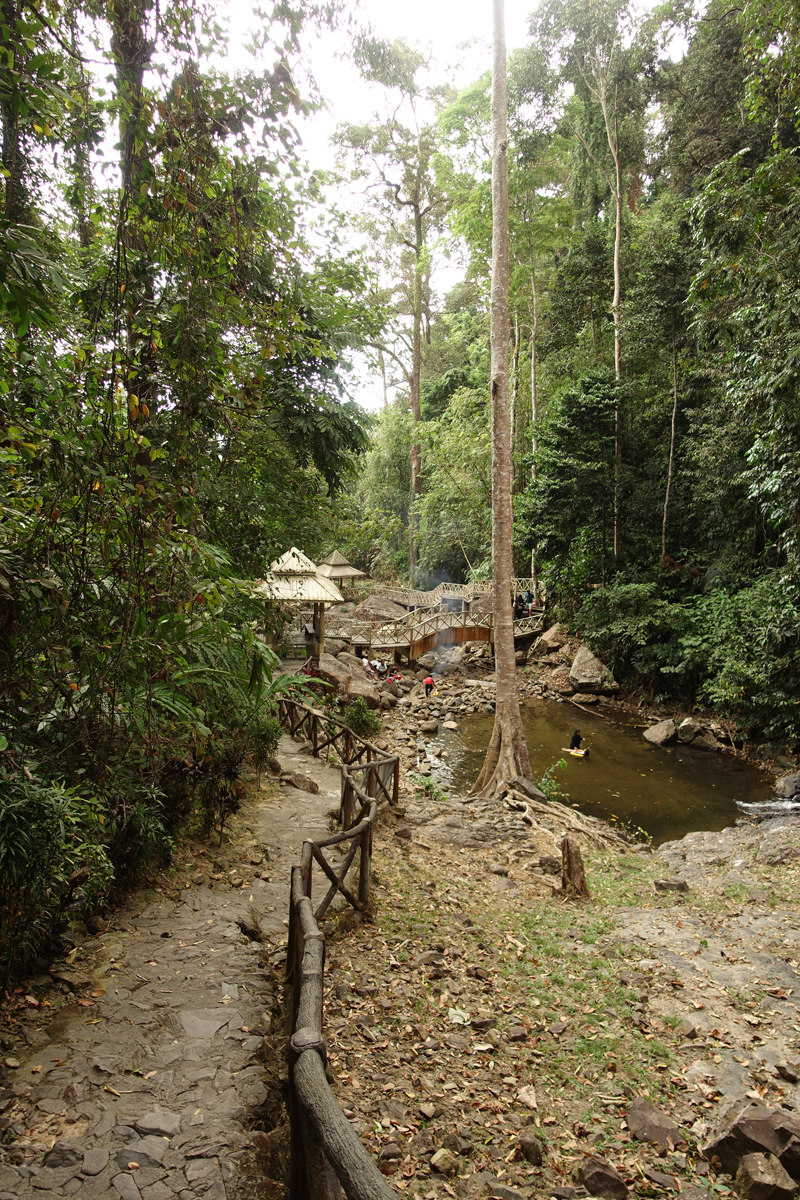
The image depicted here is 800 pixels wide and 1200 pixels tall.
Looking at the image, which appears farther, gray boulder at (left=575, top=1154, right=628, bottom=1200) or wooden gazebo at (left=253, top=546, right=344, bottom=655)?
wooden gazebo at (left=253, top=546, right=344, bottom=655)

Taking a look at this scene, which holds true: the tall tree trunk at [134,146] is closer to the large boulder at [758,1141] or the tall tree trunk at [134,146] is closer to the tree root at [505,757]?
the large boulder at [758,1141]

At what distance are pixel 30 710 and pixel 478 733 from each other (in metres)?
12.6

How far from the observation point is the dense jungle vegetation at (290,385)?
104 inches

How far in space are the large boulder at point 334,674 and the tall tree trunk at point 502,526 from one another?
451 centimetres

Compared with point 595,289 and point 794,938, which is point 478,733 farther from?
point 595,289

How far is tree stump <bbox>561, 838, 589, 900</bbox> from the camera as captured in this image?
5.97 metres

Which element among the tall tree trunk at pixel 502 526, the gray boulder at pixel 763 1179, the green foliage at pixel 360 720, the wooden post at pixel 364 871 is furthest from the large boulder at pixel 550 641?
the gray boulder at pixel 763 1179

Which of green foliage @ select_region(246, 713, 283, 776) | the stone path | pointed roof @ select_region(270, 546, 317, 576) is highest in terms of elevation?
pointed roof @ select_region(270, 546, 317, 576)

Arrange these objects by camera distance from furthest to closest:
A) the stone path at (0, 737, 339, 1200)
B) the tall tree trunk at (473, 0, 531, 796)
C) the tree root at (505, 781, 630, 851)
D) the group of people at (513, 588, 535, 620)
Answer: the group of people at (513, 588, 535, 620) < the tall tree trunk at (473, 0, 531, 796) < the tree root at (505, 781, 630, 851) < the stone path at (0, 737, 339, 1200)

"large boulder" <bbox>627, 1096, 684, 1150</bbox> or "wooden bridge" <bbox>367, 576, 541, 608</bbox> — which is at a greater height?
"wooden bridge" <bbox>367, 576, 541, 608</bbox>

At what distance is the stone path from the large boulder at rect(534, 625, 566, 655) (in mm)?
17829

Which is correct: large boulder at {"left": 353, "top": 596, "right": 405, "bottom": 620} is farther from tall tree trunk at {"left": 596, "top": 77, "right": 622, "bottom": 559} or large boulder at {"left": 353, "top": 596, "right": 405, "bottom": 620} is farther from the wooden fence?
the wooden fence

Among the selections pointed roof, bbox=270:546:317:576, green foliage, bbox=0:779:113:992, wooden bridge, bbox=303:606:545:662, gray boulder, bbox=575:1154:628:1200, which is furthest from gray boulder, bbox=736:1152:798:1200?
wooden bridge, bbox=303:606:545:662

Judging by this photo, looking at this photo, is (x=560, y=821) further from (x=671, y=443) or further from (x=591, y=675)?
(x=671, y=443)
